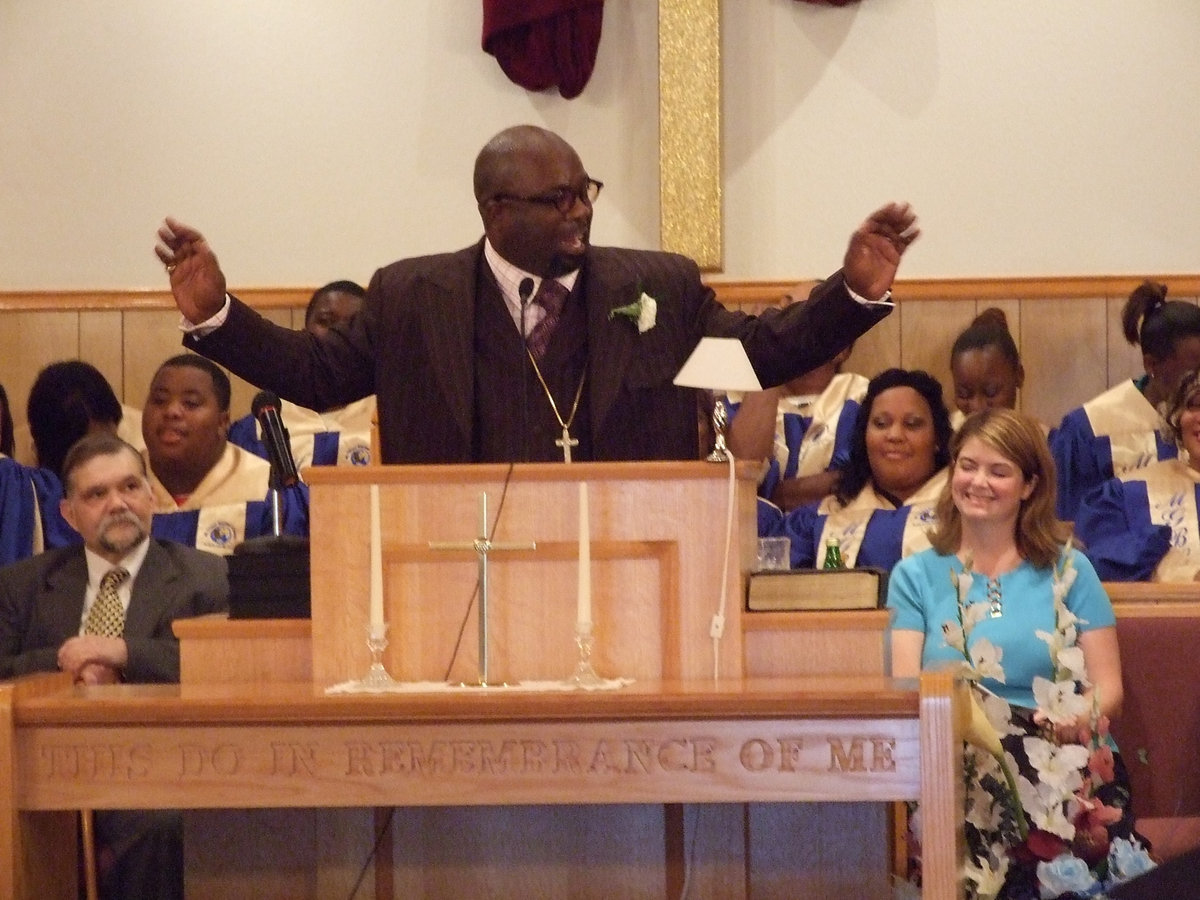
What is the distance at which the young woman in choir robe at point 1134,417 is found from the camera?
5605mm

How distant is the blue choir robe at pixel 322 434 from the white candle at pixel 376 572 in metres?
3.10

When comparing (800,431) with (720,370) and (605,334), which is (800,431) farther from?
(720,370)

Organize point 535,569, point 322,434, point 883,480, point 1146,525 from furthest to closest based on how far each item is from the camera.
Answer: point 322,434 → point 883,480 → point 1146,525 → point 535,569

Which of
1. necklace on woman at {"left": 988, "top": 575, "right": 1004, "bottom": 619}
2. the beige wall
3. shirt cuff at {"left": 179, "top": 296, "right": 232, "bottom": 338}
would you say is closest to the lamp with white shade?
shirt cuff at {"left": 179, "top": 296, "right": 232, "bottom": 338}

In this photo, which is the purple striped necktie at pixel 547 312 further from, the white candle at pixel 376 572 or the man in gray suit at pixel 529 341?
the white candle at pixel 376 572

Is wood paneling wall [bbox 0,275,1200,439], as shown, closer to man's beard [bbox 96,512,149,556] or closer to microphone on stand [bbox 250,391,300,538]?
man's beard [bbox 96,512,149,556]

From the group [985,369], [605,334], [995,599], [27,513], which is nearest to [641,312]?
[605,334]

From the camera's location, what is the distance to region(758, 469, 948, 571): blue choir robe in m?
5.11

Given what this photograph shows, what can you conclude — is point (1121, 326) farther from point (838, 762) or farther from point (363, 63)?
point (838, 762)

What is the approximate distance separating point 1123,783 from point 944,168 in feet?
10.1

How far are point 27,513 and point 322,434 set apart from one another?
40.2 inches

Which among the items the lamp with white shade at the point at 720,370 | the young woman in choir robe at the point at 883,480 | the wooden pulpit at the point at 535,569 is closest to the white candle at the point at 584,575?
the wooden pulpit at the point at 535,569

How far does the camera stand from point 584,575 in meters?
2.66

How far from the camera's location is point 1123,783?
374 centimetres
